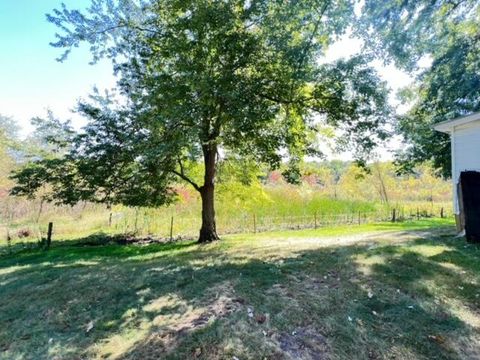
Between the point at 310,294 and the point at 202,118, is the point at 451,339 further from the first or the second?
the point at 202,118

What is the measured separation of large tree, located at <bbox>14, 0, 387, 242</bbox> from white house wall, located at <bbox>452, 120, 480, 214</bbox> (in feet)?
5.33

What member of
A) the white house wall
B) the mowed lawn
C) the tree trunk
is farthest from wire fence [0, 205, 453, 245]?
the mowed lawn

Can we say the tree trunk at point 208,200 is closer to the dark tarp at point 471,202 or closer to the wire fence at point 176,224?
the wire fence at point 176,224

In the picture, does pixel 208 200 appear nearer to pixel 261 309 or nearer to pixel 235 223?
pixel 235 223

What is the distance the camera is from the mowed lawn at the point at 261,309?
10.6 ft

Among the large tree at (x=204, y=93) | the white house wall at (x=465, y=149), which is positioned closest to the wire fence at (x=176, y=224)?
the large tree at (x=204, y=93)

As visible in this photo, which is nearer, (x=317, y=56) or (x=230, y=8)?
(x=230, y=8)

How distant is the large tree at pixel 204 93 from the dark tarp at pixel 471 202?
2.38 m

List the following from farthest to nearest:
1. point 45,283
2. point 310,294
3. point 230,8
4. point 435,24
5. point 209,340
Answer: point 435,24 < point 230,8 < point 45,283 < point 310,294 < point 209,340

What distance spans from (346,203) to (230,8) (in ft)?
44.6

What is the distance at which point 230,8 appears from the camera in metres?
6.71

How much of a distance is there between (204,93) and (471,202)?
17.6ft

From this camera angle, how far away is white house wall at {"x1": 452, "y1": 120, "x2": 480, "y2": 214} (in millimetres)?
7150

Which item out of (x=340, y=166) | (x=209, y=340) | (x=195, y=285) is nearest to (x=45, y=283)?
(x=195, y=285)
